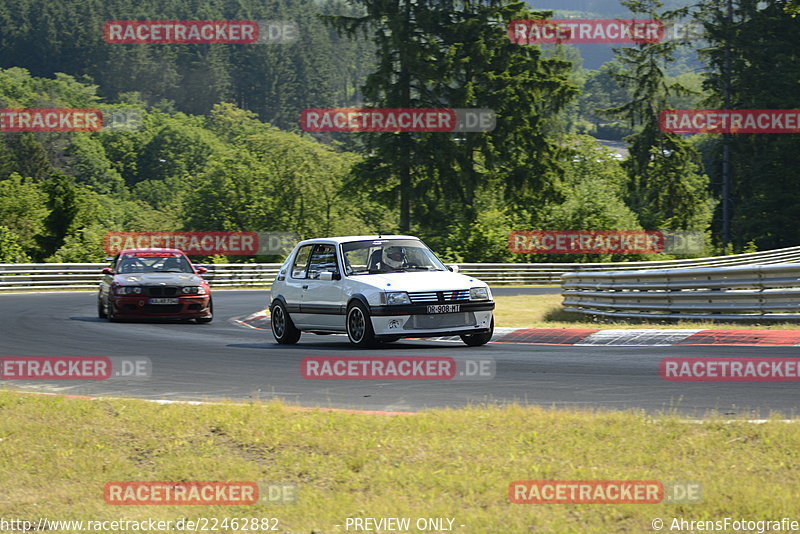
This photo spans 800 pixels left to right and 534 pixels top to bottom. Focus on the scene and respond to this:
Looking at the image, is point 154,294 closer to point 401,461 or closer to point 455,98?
point 401,461

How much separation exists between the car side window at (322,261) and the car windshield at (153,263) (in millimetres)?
6618

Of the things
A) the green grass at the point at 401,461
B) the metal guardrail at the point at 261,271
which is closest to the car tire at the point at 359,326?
the green grass at the point at 401,461

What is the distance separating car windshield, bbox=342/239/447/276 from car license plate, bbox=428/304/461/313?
3.56 ft

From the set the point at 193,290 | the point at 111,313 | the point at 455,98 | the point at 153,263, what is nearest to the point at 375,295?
the point at 193,290

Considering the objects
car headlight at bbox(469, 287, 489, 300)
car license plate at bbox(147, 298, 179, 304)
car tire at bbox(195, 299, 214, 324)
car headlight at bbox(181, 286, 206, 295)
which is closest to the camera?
car headlight at bbox(469, 287, 489, 300)

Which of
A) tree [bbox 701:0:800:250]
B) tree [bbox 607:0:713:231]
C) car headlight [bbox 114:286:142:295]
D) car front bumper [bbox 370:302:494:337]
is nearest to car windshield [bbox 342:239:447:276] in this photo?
car front bumper [bbox 370:302:494:337]

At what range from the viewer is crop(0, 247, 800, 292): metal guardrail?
120ft

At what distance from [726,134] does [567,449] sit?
172 ft

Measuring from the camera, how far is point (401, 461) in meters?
7.16

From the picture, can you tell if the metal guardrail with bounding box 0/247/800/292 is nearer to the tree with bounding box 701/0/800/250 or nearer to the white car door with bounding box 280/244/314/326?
the tree with bounding box 701/0/800/250

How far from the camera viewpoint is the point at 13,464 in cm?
768

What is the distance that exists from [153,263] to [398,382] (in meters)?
12.1

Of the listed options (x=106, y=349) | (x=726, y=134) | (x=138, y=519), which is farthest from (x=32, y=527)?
(x=726, y=134)

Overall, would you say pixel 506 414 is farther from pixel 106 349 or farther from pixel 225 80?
pixel 225 80
